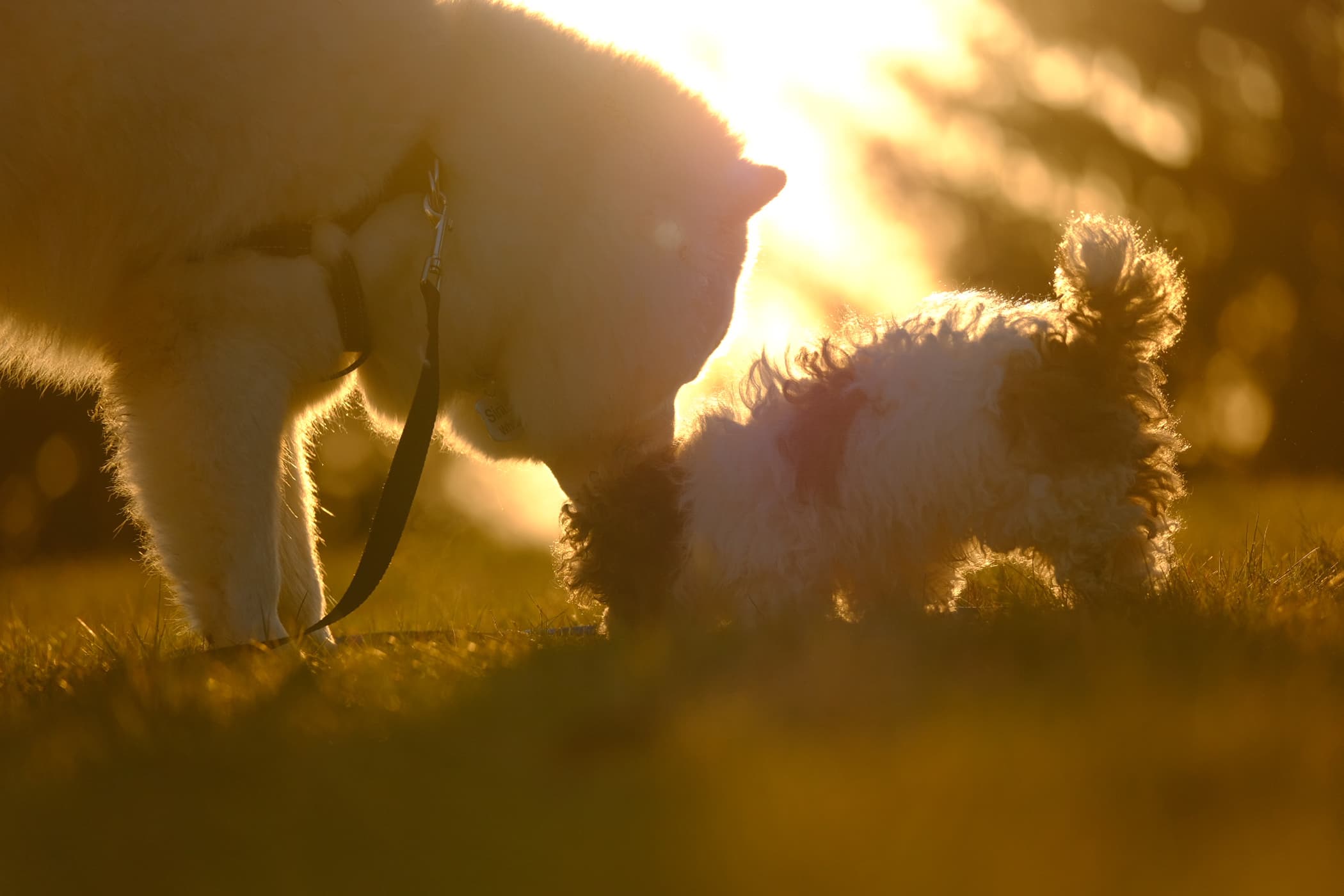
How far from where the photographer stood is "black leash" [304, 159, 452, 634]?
3.35m

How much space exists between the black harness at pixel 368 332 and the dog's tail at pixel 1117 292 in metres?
1.71

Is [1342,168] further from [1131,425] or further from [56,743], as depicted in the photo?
[56,743]

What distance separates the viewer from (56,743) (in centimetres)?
234

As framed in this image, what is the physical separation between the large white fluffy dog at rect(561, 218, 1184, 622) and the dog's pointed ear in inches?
23.6

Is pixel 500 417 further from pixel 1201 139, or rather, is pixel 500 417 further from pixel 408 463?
pixel 1201 139

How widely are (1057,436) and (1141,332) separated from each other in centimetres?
38

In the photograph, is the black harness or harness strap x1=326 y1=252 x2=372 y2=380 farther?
harness strap x1=326 y1=252 x2=372 y2=380

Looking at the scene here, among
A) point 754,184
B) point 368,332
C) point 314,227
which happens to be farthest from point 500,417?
point 754,184

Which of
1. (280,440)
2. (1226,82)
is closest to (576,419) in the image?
(280,440)

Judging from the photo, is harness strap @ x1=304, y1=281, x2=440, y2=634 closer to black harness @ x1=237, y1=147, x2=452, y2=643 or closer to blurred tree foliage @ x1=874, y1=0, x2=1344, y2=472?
black harness @ x1=237, y1=147, x2=452, y2=643

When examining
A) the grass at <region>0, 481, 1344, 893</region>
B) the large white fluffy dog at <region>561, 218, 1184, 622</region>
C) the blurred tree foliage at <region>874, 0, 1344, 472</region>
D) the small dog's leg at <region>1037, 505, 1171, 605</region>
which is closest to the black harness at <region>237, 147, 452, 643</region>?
the grass at <region>0, 481, 1344, 893</region>

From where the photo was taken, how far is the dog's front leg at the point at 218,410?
3428mm

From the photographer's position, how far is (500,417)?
12.9 ft

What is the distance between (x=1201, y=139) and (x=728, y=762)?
9.36 m
